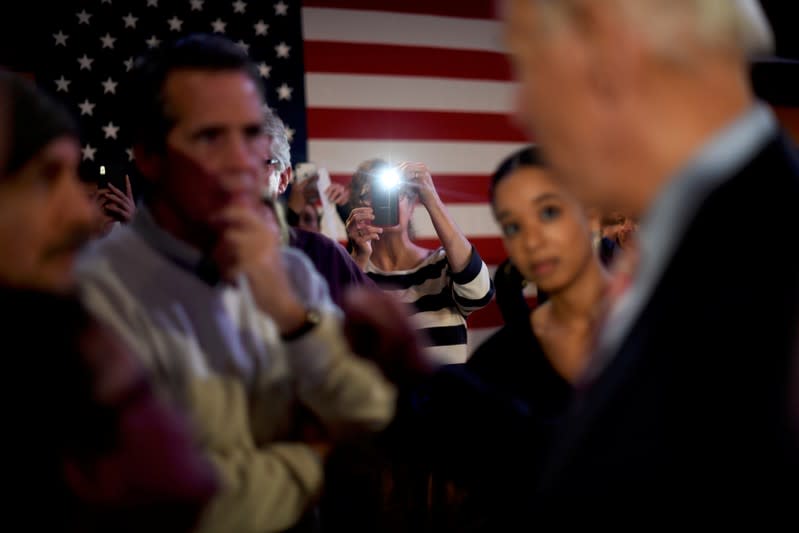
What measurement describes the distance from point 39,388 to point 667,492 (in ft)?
1.79

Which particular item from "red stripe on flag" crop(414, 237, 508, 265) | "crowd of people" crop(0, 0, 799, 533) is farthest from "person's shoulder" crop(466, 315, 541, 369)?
"red stripe on flag" crop(414, 237, 508, 265)

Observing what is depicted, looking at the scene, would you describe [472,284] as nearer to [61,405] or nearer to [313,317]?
[313,317]

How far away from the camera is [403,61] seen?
384cm

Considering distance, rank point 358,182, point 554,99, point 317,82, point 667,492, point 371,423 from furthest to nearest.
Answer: point 317,82 < point 358,182 < point 371,423 < point 554,99 < point 667,492

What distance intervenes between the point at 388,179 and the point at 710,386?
6.16 feet

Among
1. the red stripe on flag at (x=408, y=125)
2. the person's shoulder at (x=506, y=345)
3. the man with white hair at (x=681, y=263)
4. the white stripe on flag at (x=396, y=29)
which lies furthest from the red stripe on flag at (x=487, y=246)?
the man with white hair at (x=681, y=263)

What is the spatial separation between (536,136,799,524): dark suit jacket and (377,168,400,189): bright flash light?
5.83 ft

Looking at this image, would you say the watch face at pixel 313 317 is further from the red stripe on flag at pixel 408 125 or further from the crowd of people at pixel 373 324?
the red stripe on flag at pixel 408 125

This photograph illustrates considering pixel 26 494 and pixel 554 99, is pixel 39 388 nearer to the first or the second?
pixel 26 494

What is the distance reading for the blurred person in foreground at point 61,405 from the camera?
536mm

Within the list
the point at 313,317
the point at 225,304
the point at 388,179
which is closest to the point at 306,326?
the point at 313,317

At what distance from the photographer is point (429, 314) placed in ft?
7.25

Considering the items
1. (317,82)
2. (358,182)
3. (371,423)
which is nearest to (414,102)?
(317,82)

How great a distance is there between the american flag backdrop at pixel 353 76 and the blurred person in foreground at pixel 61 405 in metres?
2.92
